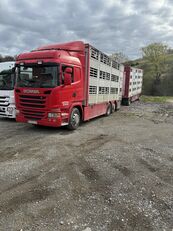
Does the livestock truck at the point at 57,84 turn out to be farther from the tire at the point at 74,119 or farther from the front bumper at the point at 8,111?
the front bumper at the point at 8,111

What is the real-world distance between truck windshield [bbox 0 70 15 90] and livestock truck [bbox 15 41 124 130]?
7.14ft

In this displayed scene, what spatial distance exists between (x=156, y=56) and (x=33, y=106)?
38670mm

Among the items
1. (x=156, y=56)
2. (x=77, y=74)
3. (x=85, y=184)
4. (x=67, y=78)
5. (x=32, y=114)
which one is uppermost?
(x=156, y=56)

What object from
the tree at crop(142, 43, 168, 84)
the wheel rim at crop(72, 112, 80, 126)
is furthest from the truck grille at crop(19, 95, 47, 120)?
the tree at crop(142, 43, 168, 84)

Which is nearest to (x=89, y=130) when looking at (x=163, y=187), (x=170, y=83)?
(x=163, y=187)

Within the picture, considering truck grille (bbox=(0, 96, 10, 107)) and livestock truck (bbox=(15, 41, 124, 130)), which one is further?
truck grille (bbox=(0, 96, 10, 107))

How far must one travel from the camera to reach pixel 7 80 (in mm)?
9445

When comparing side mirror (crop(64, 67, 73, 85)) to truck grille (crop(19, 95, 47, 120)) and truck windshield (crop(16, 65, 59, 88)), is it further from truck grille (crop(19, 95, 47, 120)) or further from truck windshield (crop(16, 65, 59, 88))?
truck grille (crop(19, 95, 47, 120))

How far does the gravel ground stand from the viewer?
271 cm

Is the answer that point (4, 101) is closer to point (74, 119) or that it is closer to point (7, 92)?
point (7, 92)

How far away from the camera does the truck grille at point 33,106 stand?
675cm

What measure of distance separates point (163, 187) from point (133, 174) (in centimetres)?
67

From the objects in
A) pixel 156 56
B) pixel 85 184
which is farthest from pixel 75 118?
pixel 156 56

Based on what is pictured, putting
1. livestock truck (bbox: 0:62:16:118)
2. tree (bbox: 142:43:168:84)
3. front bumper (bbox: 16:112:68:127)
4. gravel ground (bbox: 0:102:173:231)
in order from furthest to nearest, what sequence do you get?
tree (bbox: 142:43:168:84) < livestock truck (bbox: 0:62:16:118) < front bumper (bbox: 16:112:68:127) < gravel ground (bbox: 0:102:173:231)
